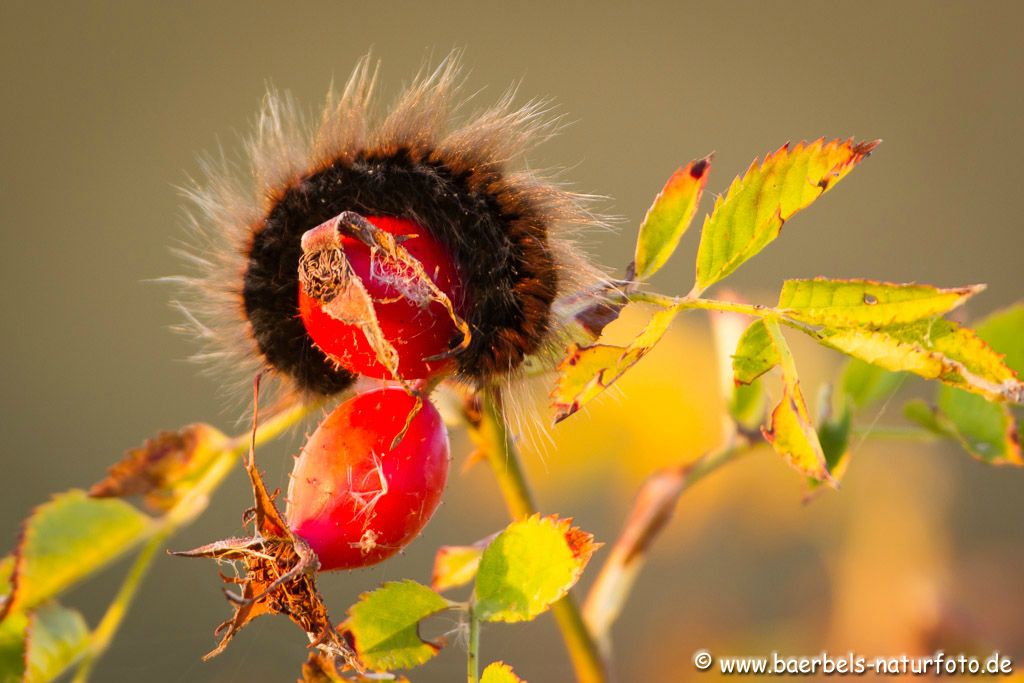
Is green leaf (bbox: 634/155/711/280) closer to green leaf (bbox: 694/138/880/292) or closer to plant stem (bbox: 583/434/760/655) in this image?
green leaf (bbox: 694/138/880/292)

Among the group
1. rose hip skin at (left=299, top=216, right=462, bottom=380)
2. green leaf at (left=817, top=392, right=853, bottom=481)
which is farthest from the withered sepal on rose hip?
green leaf at (left=817, top=392, right=853, bottom=481)

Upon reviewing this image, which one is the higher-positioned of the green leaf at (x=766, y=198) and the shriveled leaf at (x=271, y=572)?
the green leaf at (x=766, y=198)

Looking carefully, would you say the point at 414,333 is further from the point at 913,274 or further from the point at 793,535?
the point at 913,274

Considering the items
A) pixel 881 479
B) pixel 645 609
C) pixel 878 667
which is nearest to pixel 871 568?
pixel 881 479

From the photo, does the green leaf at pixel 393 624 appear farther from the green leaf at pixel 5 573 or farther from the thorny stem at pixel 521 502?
the green leaf at pixel 5 573

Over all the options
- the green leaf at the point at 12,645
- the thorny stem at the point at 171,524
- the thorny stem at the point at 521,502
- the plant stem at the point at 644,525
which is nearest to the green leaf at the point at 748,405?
the plant stem at the point at 644,525

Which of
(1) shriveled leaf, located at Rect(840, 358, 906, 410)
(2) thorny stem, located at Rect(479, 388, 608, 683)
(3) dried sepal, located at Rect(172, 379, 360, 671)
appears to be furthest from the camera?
(1) shriveled leaf, located at Rect(840, 358, 906, 410)

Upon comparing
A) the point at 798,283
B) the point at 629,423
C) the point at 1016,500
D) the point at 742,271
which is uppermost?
the point at 798,283
